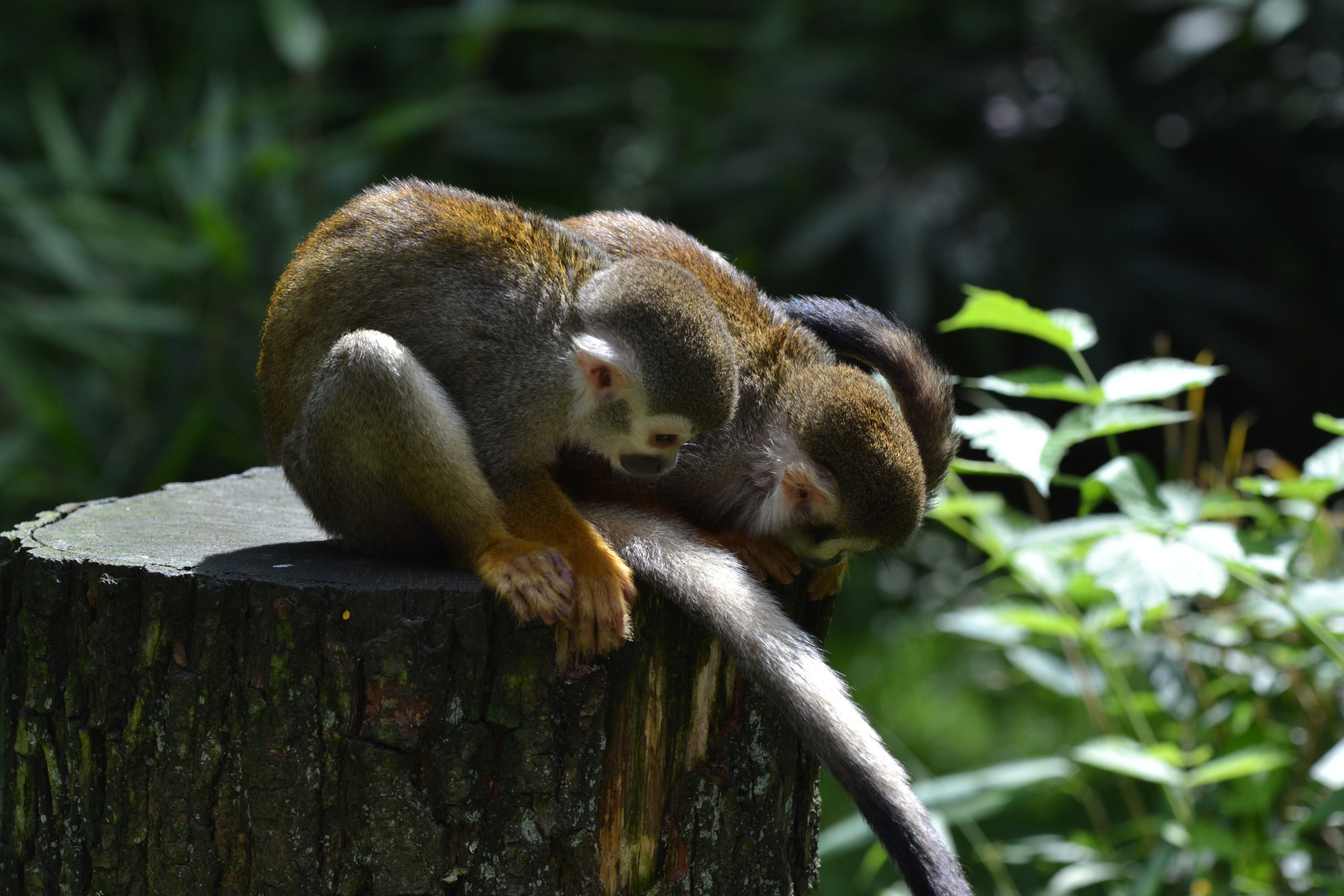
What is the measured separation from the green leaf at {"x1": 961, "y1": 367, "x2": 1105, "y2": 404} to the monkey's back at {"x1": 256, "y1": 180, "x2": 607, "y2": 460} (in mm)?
1013

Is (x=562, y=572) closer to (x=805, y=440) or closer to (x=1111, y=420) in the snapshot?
(x=805, y=440)

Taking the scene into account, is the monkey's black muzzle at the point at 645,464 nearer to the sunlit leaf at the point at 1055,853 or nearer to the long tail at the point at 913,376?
the long tail at the point at 913,376

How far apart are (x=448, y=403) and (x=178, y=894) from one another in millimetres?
1098

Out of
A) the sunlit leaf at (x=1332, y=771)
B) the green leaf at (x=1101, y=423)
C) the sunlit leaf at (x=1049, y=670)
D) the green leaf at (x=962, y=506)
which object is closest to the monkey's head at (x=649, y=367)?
the green leaf at (x=1101, y=423)

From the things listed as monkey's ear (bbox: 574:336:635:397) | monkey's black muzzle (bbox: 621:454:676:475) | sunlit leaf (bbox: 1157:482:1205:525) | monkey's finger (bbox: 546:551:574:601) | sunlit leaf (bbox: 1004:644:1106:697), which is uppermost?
monkey's ear (bbox: 574:336:635:397)

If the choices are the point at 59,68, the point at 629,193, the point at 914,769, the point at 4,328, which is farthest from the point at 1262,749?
the point at 59,68

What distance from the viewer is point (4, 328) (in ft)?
19.2

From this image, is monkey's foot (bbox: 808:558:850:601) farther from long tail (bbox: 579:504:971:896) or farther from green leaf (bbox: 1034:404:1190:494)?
green leaf (bbox: 1034:404:1190:494)

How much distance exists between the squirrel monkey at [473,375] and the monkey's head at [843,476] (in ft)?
0.69

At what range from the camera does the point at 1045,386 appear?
2826 millimetres

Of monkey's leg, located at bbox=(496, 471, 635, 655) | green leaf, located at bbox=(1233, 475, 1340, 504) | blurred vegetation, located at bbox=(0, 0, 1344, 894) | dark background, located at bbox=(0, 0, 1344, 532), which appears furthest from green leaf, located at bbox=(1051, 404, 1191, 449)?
dark background, located at bbox=(0, 0, 1344, 532)

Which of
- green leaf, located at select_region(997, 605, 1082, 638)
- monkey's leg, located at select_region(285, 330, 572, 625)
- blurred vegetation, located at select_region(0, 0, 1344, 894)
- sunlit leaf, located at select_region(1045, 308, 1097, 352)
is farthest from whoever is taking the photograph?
blurred vegetation, located at select_region(0, 0, 1344, 894)

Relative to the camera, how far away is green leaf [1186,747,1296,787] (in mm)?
3029

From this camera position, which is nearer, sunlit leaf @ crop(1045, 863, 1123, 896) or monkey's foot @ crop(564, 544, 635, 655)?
monkey's foot @ crop(564, 544, 635, 655)
